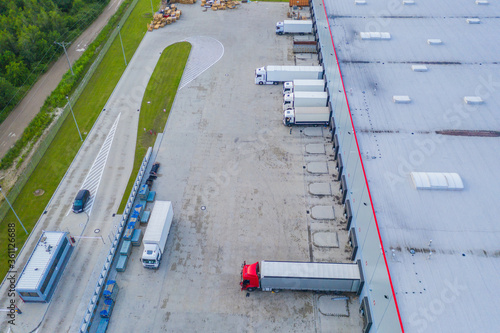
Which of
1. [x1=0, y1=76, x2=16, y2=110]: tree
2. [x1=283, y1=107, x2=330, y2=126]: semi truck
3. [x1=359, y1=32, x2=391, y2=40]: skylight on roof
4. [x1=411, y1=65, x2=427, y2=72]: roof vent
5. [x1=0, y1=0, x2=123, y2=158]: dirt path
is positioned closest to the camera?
[x1=411, y1=65, x2=427, y2=72]: roof vent

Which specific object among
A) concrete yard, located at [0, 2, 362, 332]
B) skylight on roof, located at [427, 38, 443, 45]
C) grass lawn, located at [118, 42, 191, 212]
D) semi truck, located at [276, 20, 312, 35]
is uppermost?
skylight on roof, located at [427, 38, 443, 45]

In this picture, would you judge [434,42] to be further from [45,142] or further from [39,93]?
[39,93]

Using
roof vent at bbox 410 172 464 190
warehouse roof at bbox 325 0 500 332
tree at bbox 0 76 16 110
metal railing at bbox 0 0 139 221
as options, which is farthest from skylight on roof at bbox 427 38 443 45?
tree at bbox 0 76 16 110

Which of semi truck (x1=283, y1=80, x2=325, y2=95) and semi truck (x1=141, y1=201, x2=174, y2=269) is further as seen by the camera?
semi truck (x1=283, y1=80, x2=325, y2=95)

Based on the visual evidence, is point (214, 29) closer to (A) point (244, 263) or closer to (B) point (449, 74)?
(B) point (449, 74)

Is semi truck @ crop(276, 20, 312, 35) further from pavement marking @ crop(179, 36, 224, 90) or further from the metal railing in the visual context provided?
the metal railing

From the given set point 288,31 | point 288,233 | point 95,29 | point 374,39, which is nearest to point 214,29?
point 288,31

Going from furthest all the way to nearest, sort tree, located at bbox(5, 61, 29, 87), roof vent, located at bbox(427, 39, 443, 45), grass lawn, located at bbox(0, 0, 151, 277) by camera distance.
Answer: tree, located at bbox(5, 61, 29, 87) < roof vent, located at bbox(427, 39, 443, 45) < grass lawn, located at bbox(0, 0, 151, 277)
